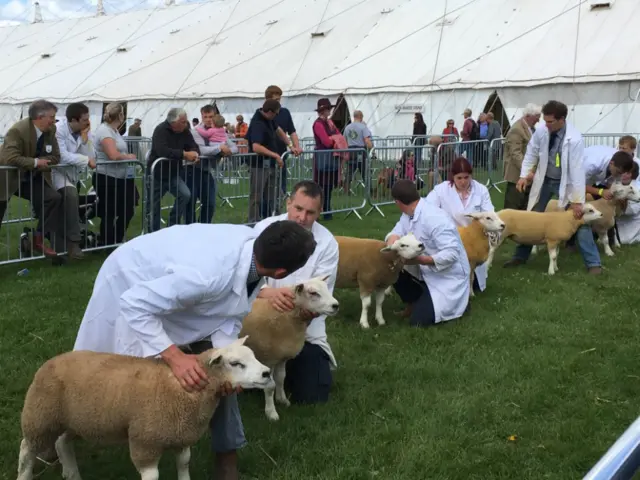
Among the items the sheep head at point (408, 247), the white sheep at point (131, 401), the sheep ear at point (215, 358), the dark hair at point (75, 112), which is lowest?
the white sheep at point (131, 401)

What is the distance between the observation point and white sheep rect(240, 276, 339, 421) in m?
4.08

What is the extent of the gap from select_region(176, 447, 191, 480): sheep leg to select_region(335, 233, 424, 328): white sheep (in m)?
3.01

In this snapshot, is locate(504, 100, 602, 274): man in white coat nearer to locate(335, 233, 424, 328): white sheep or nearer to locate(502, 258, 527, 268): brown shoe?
locate(502, 258, 527, 268): brown shoe

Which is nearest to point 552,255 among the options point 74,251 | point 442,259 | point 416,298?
point 416,298

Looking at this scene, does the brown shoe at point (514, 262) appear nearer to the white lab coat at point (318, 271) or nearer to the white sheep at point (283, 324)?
the white lab coat at point (318, 271)

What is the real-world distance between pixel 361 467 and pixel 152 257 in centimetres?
156

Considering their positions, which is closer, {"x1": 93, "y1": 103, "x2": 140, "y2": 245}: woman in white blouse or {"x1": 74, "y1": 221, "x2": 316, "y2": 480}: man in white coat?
{"x1": 74, "y1": 221, "x2": 316, "y2": 480}: man in white coat

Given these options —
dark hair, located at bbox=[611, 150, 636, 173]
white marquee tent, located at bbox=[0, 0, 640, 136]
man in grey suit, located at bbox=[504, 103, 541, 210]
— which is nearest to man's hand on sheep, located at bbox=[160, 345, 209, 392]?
man in grey suit, located at bbox=[504, 103, 541, 210]

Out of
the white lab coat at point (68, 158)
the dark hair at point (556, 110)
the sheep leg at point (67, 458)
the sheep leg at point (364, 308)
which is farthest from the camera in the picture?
the white lab coat at point (68, 158)

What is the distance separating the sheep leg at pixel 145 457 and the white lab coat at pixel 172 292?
39 centimetres

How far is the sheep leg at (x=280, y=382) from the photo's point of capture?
14.4 ft

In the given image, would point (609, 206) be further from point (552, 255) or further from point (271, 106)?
Answer: point (271, 106)

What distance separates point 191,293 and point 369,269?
3.28 m

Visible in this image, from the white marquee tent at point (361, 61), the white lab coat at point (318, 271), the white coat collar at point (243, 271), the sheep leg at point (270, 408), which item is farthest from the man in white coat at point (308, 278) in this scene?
the white marquee tent at point (361, 61)
